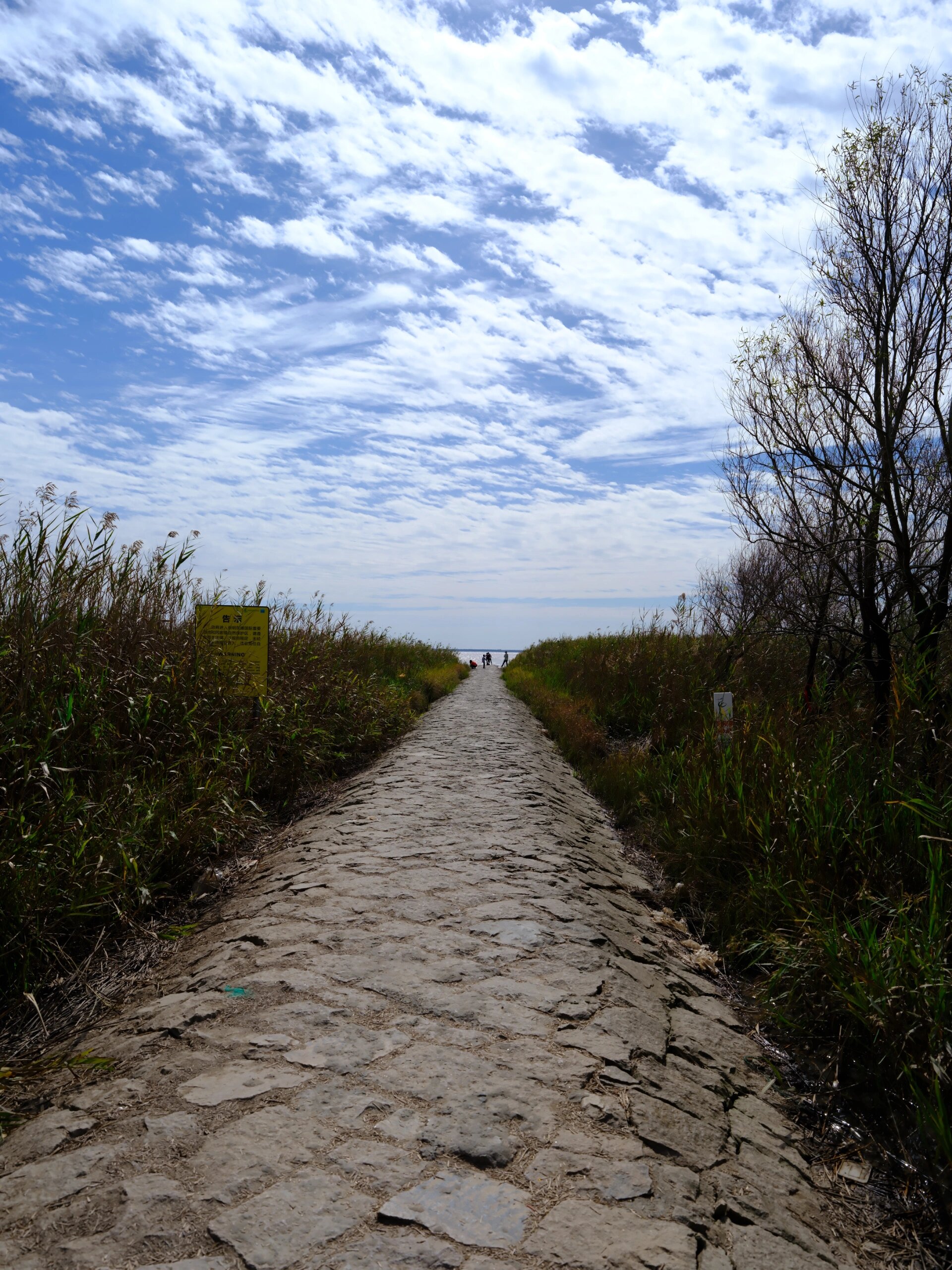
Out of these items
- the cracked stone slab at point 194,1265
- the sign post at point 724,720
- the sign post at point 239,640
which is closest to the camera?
the cracked stone slab at point 194,1265

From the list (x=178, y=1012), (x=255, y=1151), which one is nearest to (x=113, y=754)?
(x=178, y=1012)

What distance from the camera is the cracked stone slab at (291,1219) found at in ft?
5.77

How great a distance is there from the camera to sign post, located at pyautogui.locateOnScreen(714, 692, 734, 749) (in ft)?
20.0

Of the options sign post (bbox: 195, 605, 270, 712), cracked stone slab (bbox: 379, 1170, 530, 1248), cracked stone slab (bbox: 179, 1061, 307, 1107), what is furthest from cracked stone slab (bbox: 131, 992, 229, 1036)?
sign post (bbox: 195, 605, 270, 712)

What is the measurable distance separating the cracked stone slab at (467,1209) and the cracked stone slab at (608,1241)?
64mm

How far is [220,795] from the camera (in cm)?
529

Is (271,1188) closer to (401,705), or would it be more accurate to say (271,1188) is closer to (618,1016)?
(618,1016)

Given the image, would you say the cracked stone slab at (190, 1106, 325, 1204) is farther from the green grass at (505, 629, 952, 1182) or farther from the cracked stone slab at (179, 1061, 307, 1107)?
the green grass at (505, 629, 952, 1182)

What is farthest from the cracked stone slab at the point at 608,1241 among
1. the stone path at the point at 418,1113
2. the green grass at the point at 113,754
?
the green grass at the point at 113,754

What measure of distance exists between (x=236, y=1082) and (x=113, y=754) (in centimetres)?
284

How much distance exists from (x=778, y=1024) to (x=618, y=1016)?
85 cm

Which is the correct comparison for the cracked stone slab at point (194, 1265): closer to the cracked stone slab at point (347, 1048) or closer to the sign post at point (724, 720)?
the cracked stone slab at point (347, 1048)

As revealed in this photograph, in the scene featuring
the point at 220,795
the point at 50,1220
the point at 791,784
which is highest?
the point at 791,784

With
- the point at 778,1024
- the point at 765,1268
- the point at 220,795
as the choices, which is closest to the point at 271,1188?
Result: the point at 765,1268
